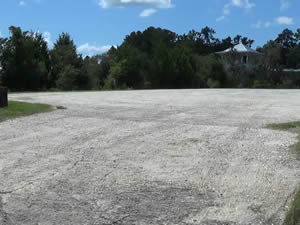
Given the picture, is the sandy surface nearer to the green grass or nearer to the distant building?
the green grass

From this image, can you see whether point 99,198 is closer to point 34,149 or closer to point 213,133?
point 34,149

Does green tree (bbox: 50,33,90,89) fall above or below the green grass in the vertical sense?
above

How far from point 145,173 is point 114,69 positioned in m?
38.1

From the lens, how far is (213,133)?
10.3 m

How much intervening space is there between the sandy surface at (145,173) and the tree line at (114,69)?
28243 millimetres

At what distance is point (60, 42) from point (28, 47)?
9.92m

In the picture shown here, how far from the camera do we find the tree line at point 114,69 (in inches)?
1521

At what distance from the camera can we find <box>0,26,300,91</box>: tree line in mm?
38625

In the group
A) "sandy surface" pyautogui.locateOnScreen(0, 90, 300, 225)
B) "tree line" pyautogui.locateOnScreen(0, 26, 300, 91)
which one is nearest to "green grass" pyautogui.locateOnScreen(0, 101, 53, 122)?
"sandy surface" pyautogui.locateOnScreen(0, 90, 300, 225)

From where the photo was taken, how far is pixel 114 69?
44.3m

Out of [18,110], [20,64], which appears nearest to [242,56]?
[20,64]

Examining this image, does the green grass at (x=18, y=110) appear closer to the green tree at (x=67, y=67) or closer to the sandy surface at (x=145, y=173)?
the sandy surface at (x=145, y=173)

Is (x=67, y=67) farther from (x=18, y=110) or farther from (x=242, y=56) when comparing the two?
(x=242, y=56)

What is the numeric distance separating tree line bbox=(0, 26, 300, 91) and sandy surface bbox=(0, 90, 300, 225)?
92.7ft
